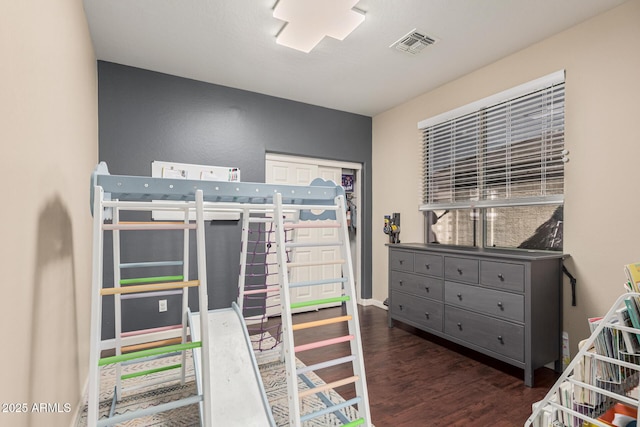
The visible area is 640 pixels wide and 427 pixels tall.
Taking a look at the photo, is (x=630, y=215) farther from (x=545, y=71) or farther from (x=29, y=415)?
(x=29, y=415)

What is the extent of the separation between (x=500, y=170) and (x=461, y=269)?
105 centimetres

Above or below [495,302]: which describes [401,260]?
above

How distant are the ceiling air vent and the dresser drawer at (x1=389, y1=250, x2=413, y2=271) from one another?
1974 mm

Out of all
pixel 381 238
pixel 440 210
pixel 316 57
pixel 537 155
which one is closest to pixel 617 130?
pixel 537 155

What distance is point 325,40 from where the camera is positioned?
265 centimetres

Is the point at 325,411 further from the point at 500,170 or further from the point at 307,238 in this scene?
the point at 307,238

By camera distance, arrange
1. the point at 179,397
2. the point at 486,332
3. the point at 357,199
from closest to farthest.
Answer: the point at 179,397 → the point at 486,332 → the point at 357,199

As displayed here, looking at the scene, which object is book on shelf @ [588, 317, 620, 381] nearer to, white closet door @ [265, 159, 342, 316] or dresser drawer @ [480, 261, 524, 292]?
dresser drawer @ [480, 261, 524, 292]

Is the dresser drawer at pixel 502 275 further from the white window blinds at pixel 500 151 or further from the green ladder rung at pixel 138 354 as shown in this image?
the green ladder rung at pixel 138 354

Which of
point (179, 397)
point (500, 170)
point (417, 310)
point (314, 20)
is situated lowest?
point (179, 397)

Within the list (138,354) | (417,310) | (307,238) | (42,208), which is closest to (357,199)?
(307,238)

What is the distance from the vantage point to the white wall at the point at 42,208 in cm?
95

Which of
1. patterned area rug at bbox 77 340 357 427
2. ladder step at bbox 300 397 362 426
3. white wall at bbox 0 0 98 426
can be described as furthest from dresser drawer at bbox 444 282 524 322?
white wall at bbox 0 0 98 426

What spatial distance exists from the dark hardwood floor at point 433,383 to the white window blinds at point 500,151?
1452 millimetres
